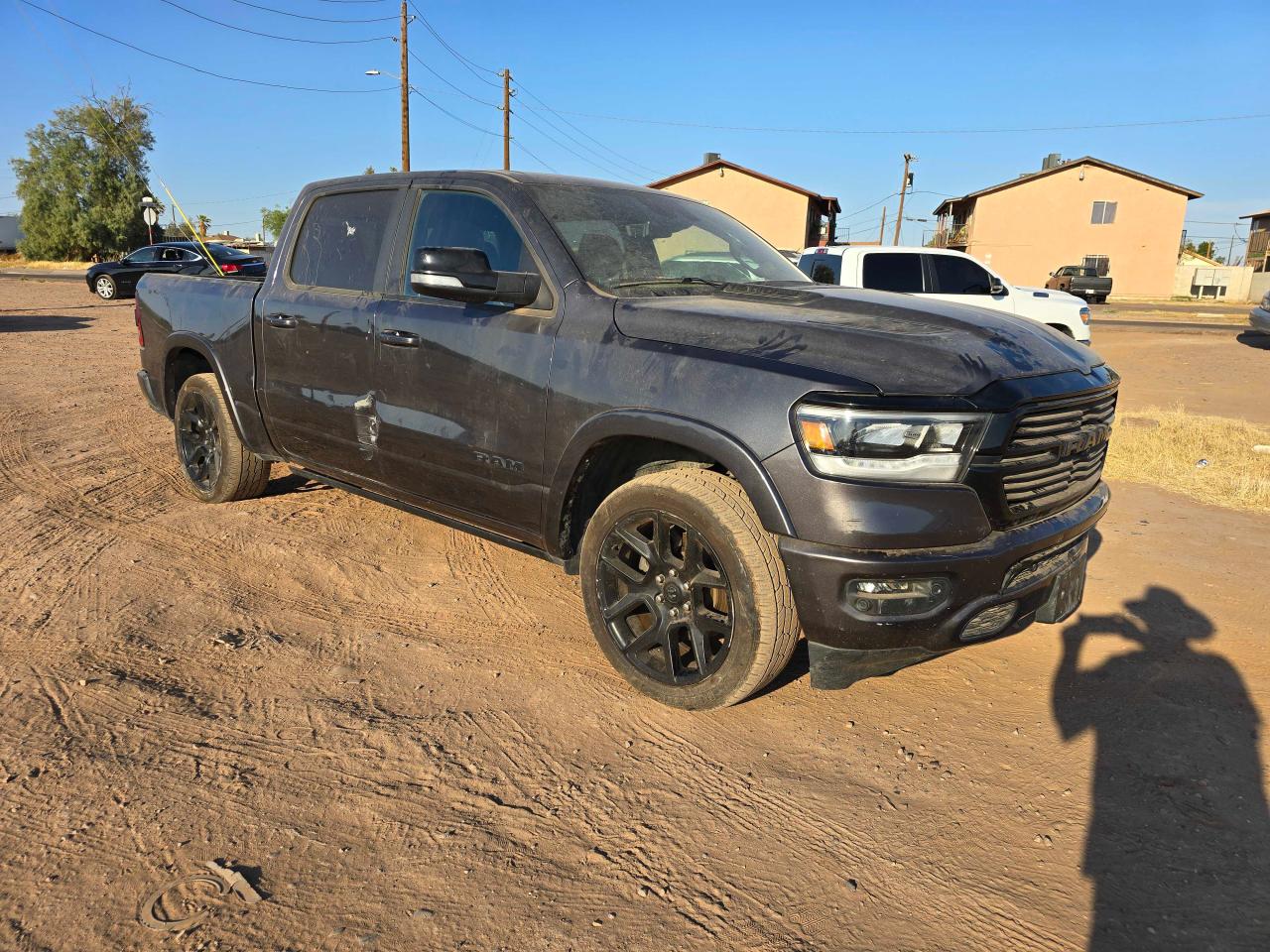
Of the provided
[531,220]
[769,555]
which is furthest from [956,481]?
[531,220]

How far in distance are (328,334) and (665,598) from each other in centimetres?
215

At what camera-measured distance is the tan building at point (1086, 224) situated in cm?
4419

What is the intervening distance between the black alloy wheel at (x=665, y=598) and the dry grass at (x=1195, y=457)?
4684mm

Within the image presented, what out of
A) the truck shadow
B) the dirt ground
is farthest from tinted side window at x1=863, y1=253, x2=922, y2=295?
the truck shadow

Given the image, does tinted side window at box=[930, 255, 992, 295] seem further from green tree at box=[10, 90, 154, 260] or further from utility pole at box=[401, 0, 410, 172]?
green tree at box=[10, 90, 154, 260]

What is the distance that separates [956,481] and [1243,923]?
4.17 ft

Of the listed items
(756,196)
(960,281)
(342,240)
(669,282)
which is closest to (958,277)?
(960,281)

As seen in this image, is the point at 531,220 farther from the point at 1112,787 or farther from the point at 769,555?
the point at 1112,787

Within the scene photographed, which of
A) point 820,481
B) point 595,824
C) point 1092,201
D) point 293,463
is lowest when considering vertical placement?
point 595,824

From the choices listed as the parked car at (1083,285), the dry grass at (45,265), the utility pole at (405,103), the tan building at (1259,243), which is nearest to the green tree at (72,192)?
the dry grass at (45,265)

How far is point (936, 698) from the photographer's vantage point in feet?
10.6

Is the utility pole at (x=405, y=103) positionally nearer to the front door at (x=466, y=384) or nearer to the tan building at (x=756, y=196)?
the tan building at (x=756, y=196)

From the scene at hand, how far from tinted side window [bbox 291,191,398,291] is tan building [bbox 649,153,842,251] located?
40926mm

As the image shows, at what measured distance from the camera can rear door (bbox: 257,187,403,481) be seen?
3.90 metres
